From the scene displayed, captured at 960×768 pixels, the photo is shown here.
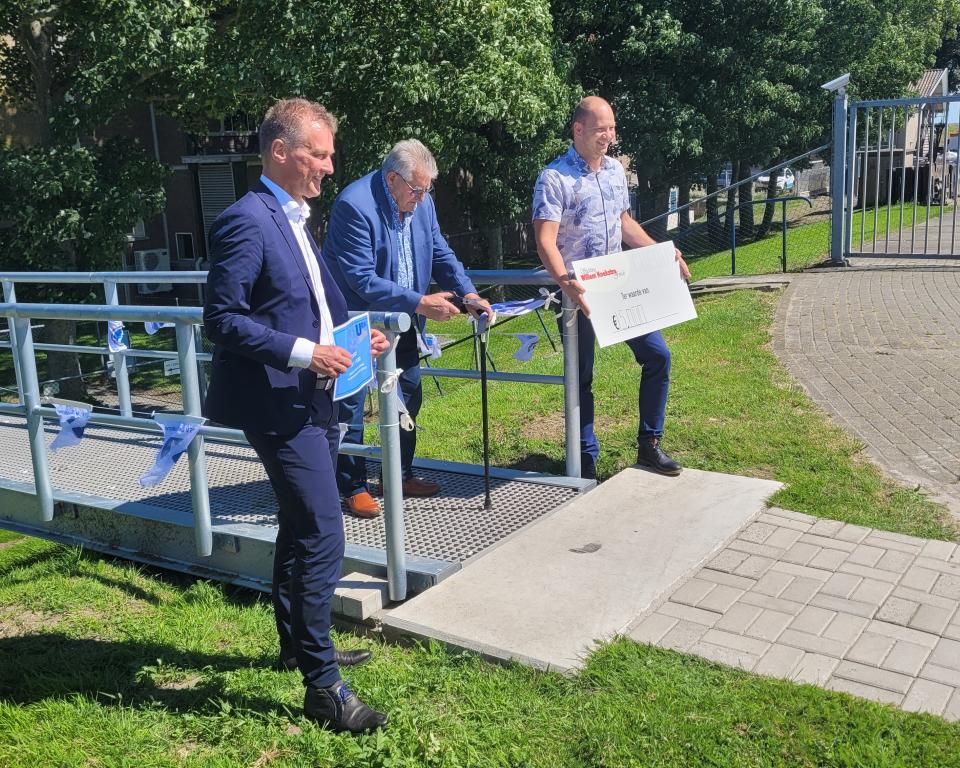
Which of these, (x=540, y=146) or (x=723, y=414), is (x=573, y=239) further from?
(x=540, y=146)

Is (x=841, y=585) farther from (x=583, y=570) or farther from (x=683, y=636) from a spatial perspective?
(x=583, y=570)

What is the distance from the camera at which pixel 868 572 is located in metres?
4.23

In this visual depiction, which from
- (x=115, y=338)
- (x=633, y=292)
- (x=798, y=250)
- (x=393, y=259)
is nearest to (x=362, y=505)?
(x=393, y=259)

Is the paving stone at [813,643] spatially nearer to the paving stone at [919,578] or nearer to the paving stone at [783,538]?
the paving stone at [919,578]

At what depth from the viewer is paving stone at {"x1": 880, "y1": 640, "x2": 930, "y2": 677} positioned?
3432mm

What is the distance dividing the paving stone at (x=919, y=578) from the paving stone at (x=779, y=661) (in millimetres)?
807

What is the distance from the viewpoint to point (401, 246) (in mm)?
4812

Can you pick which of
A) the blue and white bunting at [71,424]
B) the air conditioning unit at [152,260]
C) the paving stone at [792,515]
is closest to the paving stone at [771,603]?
the paving stone at [792,515]

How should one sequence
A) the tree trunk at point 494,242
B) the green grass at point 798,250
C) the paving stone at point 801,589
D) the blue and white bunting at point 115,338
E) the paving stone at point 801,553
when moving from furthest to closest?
the tree trunk at point 494,242, the green grass at point 798,250, the blue and white bunting at point 115,338, the paving stone at point 801,553, the paving stone at point 801,589

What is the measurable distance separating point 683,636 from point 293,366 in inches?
69.3

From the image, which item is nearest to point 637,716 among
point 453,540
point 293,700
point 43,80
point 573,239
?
point 293,700

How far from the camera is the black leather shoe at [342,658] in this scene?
3.69 meters

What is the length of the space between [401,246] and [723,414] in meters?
2.83

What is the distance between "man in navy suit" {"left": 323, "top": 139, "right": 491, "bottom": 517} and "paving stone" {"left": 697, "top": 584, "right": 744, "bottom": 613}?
164cm
